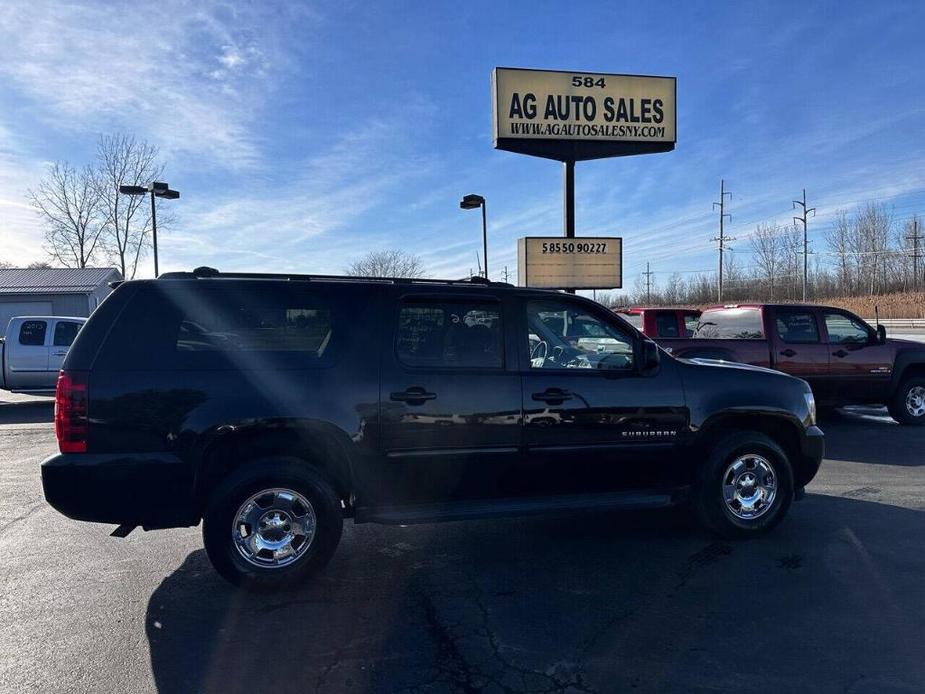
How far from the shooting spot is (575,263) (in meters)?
15.8

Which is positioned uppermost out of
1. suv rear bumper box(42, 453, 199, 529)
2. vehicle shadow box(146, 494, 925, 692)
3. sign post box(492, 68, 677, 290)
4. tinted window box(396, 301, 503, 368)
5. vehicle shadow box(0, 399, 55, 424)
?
sign post box(492, 68, 677, 290)

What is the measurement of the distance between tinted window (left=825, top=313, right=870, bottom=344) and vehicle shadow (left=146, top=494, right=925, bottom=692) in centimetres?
490

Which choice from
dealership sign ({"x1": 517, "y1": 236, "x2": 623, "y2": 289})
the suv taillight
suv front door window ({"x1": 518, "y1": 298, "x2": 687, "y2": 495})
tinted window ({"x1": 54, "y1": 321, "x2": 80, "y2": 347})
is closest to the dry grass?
dealership sign ({"x1": 517, "y1": 236, "x2": 623, "y2": 289})

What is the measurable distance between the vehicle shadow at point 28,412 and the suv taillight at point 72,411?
28.6ft

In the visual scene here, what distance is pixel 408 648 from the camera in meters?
3.23

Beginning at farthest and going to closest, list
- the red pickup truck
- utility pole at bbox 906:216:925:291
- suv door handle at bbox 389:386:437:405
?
utility pole at bbox 906:216:925:291
the red pickup truck
suv door handle at bbox 389:386:437:405

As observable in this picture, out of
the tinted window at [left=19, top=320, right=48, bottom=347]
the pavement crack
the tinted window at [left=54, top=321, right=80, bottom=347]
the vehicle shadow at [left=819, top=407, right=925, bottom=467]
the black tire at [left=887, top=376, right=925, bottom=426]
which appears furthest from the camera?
the tinted window at [left=54, top=321, right=80, bottom=347]

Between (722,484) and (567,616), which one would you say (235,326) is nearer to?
(567,616)

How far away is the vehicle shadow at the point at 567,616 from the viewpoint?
2.98m

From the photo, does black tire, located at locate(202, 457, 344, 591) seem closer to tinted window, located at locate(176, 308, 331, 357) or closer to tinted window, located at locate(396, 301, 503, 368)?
tinted window, located at locate(176, 308, 331, 357)

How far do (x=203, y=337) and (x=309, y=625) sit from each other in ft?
6.19

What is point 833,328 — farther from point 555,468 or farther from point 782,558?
point 555,468

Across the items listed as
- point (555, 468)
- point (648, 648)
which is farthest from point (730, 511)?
point (648, 648)

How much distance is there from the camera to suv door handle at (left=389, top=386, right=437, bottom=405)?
13.3 ft
